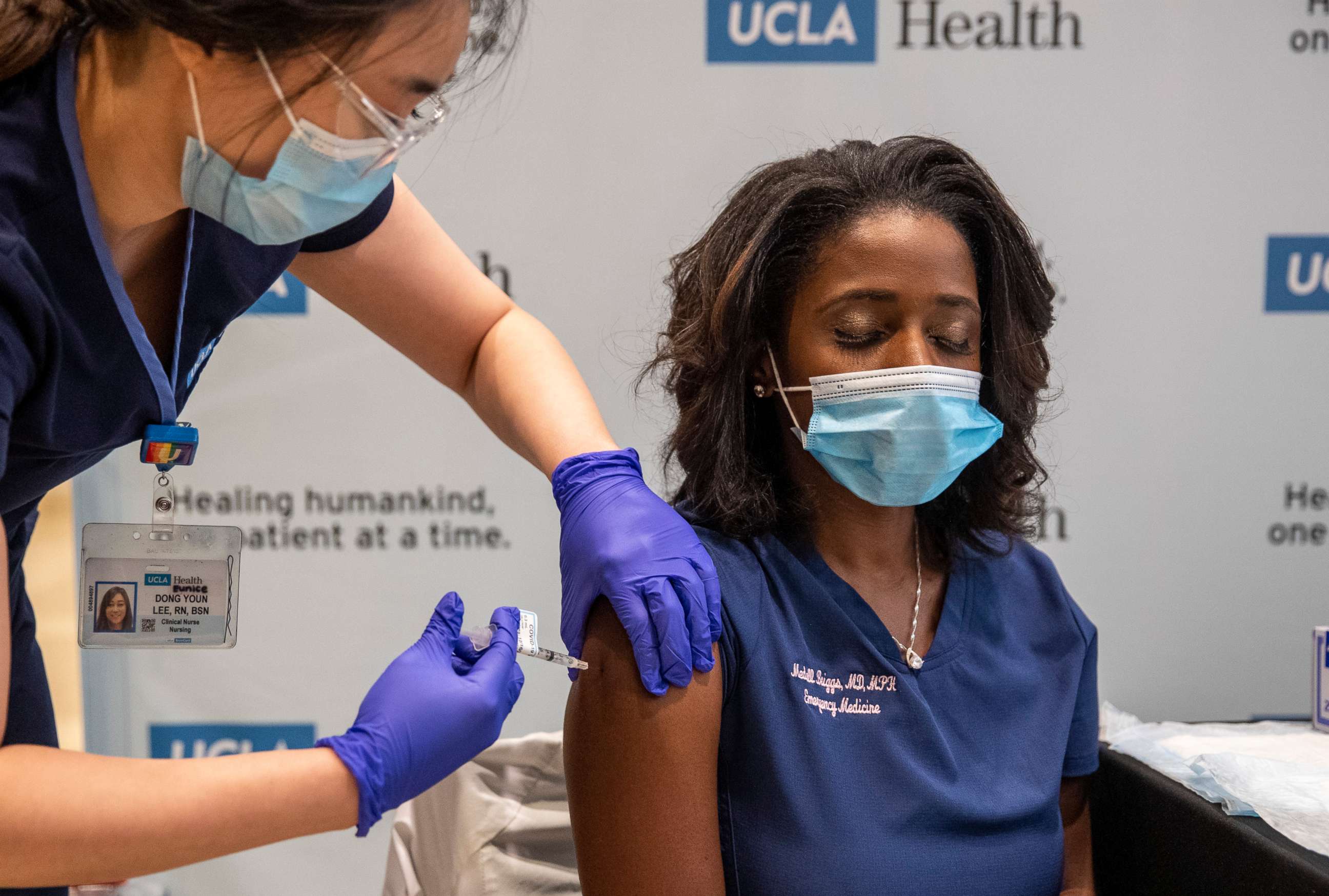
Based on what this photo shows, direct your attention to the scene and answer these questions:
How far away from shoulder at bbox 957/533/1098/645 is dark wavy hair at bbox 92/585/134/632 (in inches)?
40.8

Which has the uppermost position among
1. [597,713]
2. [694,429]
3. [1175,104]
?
[1175,104]

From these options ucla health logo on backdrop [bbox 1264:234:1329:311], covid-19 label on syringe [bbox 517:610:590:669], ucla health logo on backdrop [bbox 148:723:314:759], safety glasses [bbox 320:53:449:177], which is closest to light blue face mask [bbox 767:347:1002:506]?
covid-19 label on syringe [bbox 517:610:590:669]

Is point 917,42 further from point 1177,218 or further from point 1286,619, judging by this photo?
point 1286,619

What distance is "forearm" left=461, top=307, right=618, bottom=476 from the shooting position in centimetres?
129

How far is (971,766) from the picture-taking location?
126 cm

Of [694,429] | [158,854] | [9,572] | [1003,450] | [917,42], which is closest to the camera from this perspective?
[158,854]

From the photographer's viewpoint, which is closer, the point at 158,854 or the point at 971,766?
the point at 158,854

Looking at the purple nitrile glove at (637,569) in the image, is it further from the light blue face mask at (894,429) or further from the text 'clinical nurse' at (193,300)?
the light blue face mask at (894,429)

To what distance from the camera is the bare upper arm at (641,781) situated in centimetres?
112

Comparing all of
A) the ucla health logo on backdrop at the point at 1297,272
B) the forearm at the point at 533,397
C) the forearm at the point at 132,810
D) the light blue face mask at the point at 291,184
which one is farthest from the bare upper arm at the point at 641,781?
the ucla health logo on backdrop at the point at 1297,272

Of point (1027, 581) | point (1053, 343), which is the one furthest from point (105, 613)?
point (1053, 343)

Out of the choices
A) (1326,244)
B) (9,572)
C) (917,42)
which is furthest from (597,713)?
(1326,244)

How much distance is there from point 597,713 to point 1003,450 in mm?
717

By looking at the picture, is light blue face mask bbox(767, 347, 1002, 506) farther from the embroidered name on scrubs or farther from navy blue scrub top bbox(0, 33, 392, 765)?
navy blue scrub top bbox(0, 33, 392, 765)
